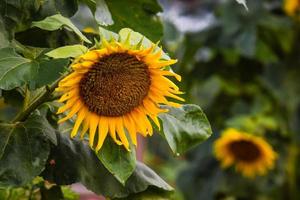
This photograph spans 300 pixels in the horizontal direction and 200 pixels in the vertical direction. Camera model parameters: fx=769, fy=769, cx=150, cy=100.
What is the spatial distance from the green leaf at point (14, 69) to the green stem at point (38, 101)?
35 millimetres

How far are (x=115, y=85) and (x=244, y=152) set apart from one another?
151cm

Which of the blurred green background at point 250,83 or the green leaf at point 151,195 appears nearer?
the green leaf at point 151,195

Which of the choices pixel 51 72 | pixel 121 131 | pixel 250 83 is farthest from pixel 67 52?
pixel 250 83

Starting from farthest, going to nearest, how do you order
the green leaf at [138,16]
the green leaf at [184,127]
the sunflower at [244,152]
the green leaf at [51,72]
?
1. the sunflower at [244,152]
2. the green leaf at [138,16]
3. the green leaf at [184,127]
4. the green leaf at [51,72]

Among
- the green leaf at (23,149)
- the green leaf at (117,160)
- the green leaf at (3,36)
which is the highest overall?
the green leaf at (3,36)

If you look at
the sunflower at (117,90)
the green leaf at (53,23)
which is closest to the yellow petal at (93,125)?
the sunflower at (117,90)

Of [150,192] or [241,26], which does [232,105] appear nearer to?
[241,26]

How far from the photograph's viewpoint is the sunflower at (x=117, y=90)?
2.67 ft

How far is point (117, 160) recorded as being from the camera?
86cm

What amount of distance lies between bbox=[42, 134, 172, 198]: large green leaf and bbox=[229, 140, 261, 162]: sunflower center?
130 cm

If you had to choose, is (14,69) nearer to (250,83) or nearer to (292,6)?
(292,6)

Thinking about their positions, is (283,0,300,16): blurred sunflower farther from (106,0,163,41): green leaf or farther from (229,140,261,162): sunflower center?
(106,0,163,41): green leaf

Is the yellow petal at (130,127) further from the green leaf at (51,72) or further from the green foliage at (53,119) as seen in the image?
the green leaf at (51,72)

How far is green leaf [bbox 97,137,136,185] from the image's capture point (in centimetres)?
85
